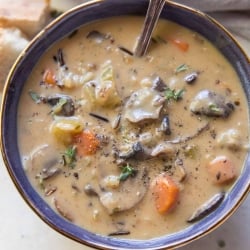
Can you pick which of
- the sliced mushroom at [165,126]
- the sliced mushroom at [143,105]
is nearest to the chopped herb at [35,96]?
the sliced mushroom at [143,105]

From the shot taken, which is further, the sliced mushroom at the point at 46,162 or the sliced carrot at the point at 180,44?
the sliced carrot at the point at 180,44

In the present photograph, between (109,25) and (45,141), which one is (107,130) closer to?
(45,141)

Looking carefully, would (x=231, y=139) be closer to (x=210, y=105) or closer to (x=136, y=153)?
(x=210, y=105)

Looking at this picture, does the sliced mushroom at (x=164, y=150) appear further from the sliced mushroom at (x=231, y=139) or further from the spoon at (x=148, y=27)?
the spoon at (x=148, y=27)

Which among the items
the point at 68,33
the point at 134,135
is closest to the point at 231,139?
the point at 134,135

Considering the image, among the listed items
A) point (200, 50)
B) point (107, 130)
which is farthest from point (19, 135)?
point (200, 50)

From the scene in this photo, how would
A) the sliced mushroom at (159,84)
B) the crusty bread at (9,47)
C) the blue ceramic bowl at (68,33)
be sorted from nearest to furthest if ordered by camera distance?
the blue ceramic bowl at (68,33) → the sliced mushroom at (159,84) → the crusty bread at (9,47)
